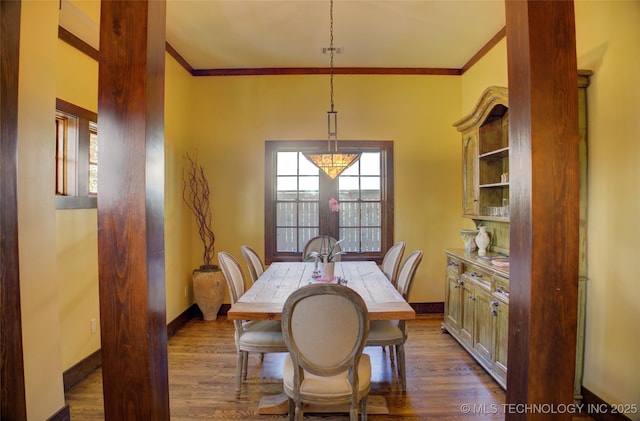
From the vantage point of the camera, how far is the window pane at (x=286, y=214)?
14.5 ft

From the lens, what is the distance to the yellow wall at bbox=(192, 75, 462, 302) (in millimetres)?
4340

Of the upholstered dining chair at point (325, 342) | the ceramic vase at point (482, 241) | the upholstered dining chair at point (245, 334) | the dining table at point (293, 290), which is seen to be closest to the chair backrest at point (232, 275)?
the upholstered dining chair at point (245, 334)

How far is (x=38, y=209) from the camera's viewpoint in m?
1.86

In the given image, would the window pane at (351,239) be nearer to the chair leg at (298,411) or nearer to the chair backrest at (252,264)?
the chair backrest at (252,264)

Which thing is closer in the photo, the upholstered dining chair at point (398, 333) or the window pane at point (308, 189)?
the upholstered dining chair at point (398, 333)

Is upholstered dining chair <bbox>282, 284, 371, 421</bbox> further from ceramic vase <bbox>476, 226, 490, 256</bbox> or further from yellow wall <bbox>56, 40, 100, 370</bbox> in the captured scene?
ceramic vase <bbox>476, 226, 490, 256</bbox>

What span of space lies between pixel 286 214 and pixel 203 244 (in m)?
1.18

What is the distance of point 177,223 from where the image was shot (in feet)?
12.9

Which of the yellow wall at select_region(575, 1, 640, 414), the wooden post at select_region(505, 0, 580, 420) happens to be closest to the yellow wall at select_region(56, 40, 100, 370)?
the wooden post at select_region(505, 0, 580, 420)

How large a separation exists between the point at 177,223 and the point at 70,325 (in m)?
1.57

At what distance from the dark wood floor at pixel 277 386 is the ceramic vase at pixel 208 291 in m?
0.55

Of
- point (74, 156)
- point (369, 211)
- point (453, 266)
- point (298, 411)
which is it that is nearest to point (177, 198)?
point (74, 156)

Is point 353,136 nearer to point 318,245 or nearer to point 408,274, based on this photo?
point 318,245

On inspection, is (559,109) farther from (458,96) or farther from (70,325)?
(458,96)
